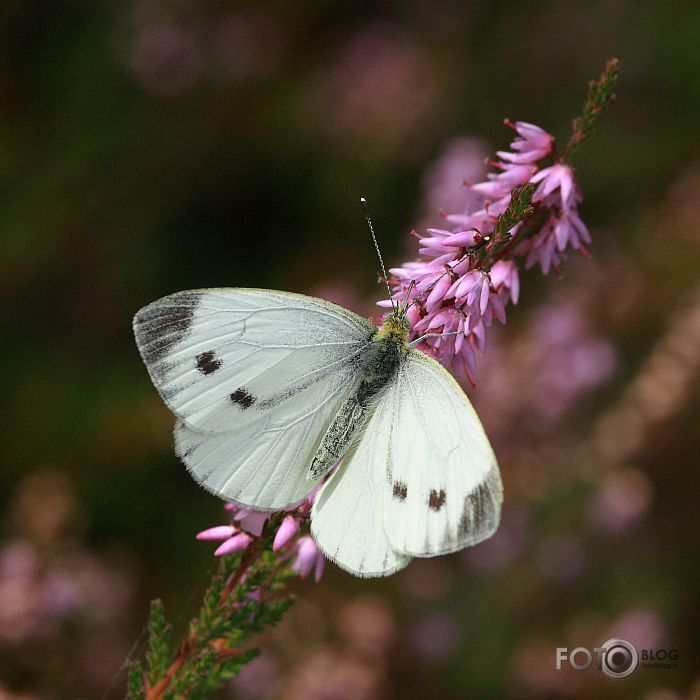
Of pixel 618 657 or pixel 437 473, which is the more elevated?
pixel 437 473

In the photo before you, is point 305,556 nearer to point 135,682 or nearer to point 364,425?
point 364,425

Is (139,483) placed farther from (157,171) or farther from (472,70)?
(472,70)

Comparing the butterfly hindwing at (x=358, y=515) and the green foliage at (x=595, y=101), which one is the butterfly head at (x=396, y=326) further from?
the green foliage at (x=595, y=101)

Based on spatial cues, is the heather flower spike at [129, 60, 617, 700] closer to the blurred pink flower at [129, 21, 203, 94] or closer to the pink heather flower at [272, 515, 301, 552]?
the pink heather flower at [272, 515, 301, 552]

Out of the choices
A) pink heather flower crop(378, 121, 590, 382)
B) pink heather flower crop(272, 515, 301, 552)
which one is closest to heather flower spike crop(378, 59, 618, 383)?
pink heather flower crop(378, 121, 590, 382)

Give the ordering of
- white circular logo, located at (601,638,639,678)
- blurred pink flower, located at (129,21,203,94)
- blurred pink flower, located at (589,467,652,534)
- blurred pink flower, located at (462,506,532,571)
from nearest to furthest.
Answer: white circular logo, located at (601,638,639,678) < blurred pink flower, located at (589,467,652,534) < blurred pink flower, located at (462,506,532,571) < blurred pink flower, located at (129,21,203,94)

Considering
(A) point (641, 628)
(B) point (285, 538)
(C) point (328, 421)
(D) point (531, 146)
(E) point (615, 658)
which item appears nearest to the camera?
(B) point (285, 538)

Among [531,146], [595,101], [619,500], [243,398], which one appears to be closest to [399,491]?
[243,398]
